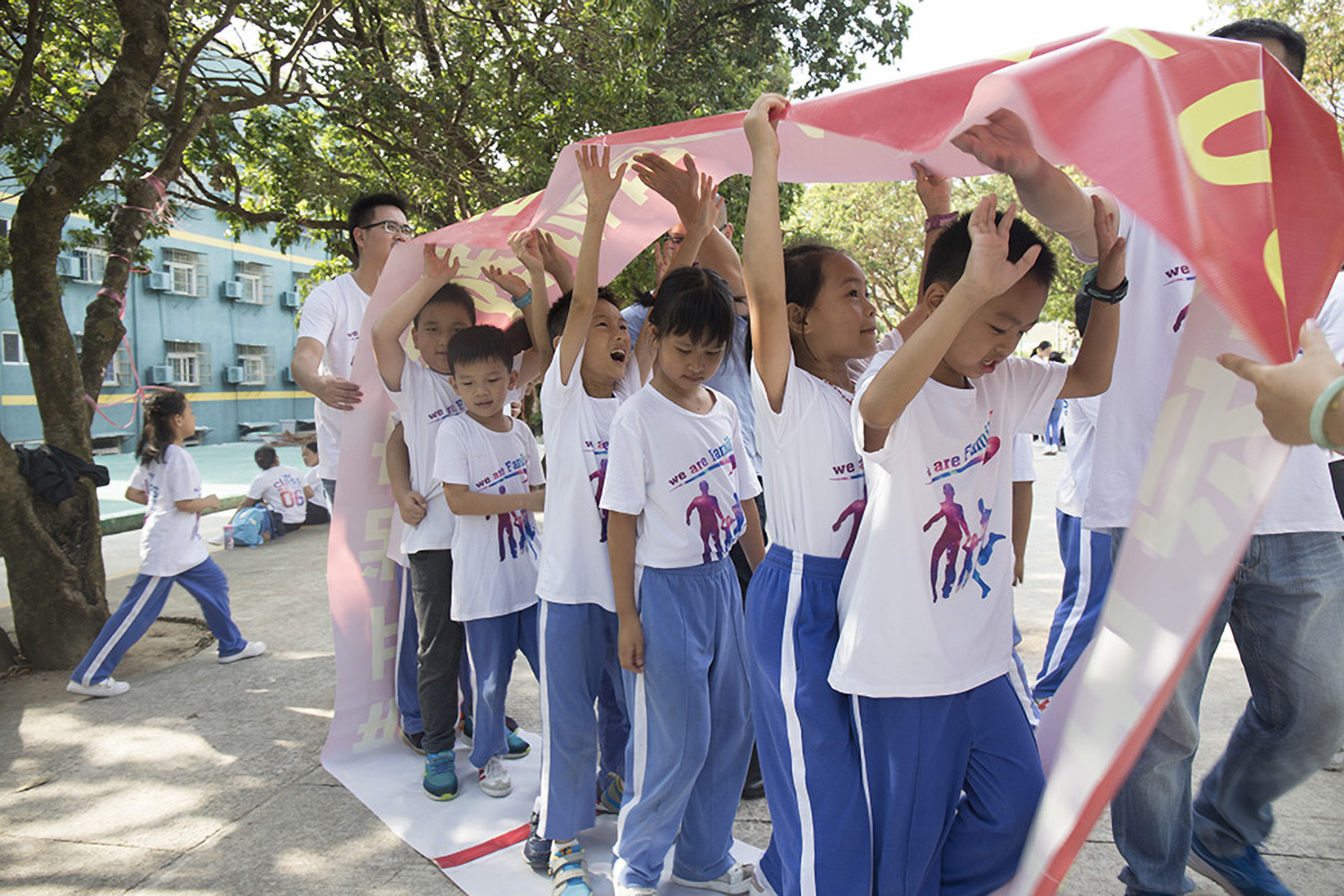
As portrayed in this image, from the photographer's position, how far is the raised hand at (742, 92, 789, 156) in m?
1.93

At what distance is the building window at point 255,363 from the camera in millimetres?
27058

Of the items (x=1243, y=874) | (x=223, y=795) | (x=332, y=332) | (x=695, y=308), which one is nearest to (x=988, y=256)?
(x=695, y=308)

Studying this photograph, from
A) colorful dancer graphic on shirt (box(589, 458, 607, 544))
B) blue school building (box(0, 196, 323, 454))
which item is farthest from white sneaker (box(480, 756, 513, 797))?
blue school building (box(0, 196, 323, 454))

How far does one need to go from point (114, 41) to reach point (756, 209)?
7954 mm

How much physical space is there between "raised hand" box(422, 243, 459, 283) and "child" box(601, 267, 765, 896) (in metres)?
0.92

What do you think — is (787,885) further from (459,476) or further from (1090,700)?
(459,476)

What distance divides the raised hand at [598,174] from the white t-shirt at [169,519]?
10.1 ft

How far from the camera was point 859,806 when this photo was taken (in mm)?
1793

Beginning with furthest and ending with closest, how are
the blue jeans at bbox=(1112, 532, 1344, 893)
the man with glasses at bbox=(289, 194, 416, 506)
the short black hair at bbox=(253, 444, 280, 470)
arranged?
the short black hair at bbox=(253, 444, 280, 470) → the man with glasses at bbox=(289, 194, 416, 506) → the blue jeans at bbox=(1112, 532, 1344, 893)

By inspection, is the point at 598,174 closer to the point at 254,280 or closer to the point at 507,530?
the point at 507,530

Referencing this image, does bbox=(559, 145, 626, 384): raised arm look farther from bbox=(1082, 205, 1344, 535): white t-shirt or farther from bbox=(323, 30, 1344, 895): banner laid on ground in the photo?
bbox=(1082, 205, 1344, 535): white t-shirt

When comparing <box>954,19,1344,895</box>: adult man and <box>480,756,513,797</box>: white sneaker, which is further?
<box>480,756,513,797</box>: white sneaker

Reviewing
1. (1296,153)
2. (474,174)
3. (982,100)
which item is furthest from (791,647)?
(474,174)

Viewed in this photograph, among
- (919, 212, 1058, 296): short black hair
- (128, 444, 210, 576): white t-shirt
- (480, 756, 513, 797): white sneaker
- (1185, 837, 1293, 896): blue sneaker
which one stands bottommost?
(480, 756, 513, 797): white sneaker
